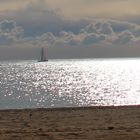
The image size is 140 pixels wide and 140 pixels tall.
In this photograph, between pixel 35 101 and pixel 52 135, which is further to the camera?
pixel 35 101

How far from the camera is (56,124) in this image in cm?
2691

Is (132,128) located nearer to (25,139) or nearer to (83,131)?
(83,131)

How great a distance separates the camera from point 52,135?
22656 mm

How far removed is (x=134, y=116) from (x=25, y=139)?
442 inches

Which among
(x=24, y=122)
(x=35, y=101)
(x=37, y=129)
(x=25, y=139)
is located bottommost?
(x=25, y=139)

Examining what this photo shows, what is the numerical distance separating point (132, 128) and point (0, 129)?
7.36 metres

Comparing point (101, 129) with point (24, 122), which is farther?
point (24, 122)

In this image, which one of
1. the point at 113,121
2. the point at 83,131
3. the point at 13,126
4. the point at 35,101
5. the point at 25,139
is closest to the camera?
the point at 25,139

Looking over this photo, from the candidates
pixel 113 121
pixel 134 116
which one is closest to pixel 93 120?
pixel 113 121

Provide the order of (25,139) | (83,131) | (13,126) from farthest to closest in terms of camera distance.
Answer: (13,126) < (83,131) < (25,139)

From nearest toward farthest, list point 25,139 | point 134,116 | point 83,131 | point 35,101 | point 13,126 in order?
point 25,139 < point 83,131 < point 13,126 < point 134,116 < point 35,101

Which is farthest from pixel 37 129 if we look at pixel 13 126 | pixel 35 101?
pixel 35 101

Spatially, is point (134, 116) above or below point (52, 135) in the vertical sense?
above

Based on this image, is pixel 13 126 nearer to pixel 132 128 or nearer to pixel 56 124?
pixel 56 124
